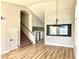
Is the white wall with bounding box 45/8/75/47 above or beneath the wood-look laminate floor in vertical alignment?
above

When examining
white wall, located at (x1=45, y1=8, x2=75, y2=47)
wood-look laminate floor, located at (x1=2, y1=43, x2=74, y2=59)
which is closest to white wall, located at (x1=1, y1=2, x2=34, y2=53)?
wood-look laminate floor, located at (x1=2, y1=43, x2=74, y2=59)

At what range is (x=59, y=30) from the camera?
791 cm

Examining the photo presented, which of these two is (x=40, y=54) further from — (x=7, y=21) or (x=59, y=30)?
(x=59, y=30)

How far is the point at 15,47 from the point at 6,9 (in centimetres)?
279

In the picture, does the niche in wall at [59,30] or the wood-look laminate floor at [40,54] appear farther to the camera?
the niche in wall at [59,30]

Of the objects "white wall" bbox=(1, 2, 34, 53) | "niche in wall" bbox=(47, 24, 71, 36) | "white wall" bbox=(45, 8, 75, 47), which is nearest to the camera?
"white wall" bbox=(1, 2, 34, 53)

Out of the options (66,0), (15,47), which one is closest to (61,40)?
(66,0)

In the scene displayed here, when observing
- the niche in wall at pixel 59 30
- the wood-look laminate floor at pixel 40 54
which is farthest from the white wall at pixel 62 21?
the wood-look laminate floor at pixel 40 54

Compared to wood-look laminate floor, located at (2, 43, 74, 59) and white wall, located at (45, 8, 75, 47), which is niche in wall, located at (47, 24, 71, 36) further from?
wood-look laminate floor, located at (2, 43, 74, 59)

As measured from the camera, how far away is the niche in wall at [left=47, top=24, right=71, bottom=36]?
7539mm

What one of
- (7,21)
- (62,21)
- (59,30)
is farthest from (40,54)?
(62,21)

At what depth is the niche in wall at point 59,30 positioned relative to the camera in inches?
297

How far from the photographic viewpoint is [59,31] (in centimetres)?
792

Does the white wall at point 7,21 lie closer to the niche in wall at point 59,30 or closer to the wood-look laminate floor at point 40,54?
the wood-look laminate floor at point 40,54
